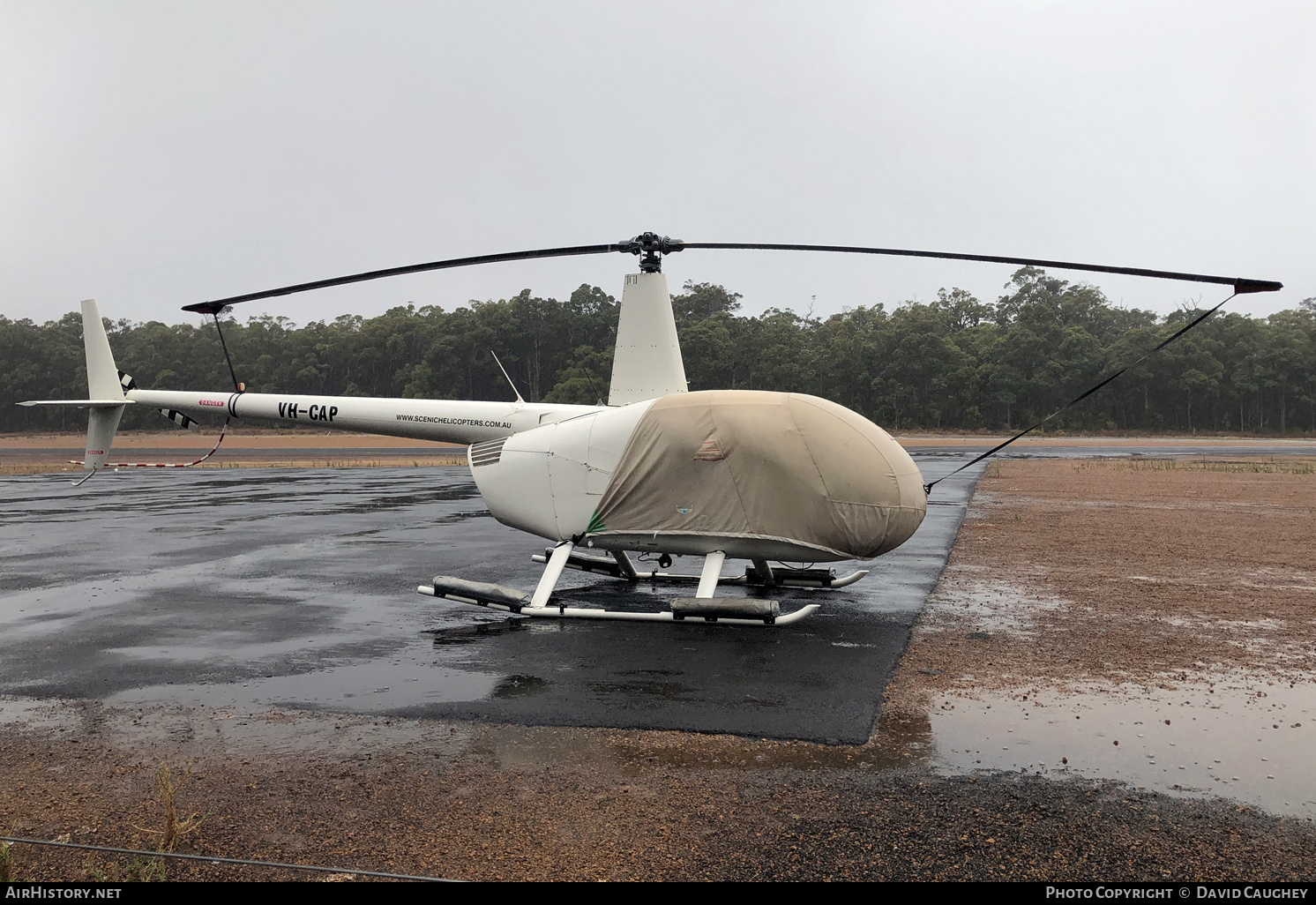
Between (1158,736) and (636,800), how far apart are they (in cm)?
344

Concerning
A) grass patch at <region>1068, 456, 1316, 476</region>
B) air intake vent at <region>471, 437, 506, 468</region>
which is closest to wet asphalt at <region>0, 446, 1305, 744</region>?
air intake vent at <region>471, 437, 506, 468</region>

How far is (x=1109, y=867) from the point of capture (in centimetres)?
391

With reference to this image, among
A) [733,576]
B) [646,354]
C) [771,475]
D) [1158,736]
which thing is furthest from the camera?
[733,576]

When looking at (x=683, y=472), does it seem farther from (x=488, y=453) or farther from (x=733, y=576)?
(x=733, y=576)

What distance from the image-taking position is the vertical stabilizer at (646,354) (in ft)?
32.6

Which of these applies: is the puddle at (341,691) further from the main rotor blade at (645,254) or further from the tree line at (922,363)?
the tree line at (922,363)

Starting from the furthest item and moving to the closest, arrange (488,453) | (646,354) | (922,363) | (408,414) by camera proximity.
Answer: (922,363) < (408,414) < (488,453) < (646,354)

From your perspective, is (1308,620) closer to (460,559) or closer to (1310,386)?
(460,559)

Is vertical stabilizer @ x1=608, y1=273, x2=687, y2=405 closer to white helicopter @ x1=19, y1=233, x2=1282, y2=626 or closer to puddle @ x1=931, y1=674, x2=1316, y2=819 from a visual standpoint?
white helicopter @ x1=19, y1=233, x2=1282, y2=626

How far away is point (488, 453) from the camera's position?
10578 millimetres

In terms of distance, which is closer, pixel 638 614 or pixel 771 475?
pixel 771 475

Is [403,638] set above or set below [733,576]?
above

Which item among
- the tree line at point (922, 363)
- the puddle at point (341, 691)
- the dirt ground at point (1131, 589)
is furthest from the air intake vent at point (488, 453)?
the tree line at point (922, 363)

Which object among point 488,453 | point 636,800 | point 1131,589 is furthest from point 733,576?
point 636,800
